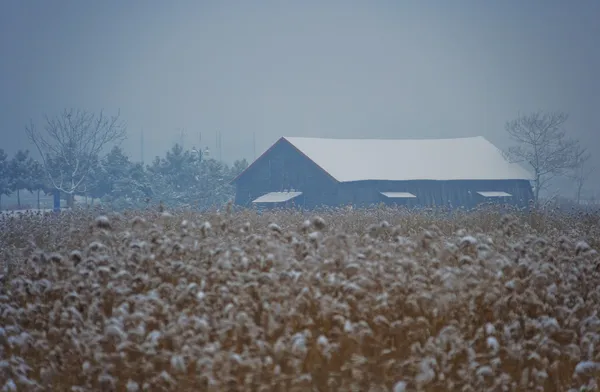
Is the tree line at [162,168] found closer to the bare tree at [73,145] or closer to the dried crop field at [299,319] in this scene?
the bare tree at [73,145]

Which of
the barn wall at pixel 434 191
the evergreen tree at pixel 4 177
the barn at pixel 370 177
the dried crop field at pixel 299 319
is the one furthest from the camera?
the evergreen tree at pixel 4 177

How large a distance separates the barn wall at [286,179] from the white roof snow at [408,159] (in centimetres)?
71

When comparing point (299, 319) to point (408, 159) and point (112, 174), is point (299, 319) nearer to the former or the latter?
point (408, 159)

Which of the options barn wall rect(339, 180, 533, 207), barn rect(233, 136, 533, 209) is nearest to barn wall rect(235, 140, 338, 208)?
barn rect(233, 136, 533, 209)

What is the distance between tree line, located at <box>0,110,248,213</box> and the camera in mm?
63156

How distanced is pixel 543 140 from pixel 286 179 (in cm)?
3191

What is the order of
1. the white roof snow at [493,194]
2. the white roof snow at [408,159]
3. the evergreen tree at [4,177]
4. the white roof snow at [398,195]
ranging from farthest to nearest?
the evergreen tree at [4,177]
the white roof snow at [493,194]
the white roof snow at [408,159]
the white roof snow at [398,195]

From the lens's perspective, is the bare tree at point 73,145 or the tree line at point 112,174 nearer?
the tree line at point 112,174

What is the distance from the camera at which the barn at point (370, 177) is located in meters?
46.0

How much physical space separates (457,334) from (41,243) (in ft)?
38.1

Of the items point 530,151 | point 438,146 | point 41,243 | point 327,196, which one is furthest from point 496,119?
point 41,243

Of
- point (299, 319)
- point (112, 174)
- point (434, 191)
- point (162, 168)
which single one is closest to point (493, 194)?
point (434, 191)

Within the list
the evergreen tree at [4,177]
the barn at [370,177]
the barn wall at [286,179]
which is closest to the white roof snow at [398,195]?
the barn at [370,177]

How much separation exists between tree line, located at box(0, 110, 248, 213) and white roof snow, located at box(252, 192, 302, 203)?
12950 mm
